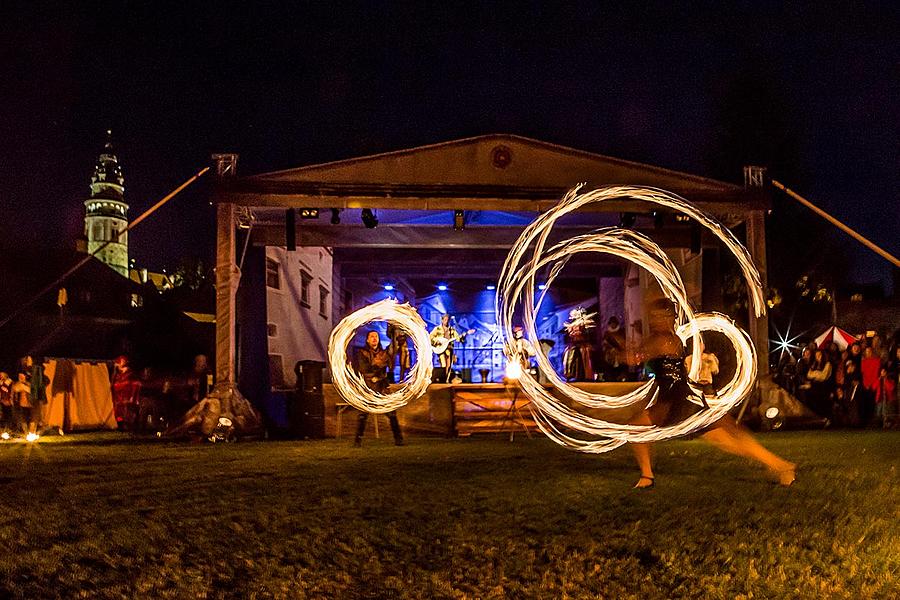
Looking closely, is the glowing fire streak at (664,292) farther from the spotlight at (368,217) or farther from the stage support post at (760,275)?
the spotlight at (368,217)

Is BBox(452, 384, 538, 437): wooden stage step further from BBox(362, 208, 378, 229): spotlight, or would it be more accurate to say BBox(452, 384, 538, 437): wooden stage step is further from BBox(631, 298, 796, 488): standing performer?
BBox(631, 298, 796, 488): standing performer

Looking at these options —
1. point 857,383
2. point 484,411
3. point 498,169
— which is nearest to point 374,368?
point 484,411

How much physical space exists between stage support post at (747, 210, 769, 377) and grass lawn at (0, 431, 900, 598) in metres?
5.55

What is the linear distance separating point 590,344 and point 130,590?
17285 millimetres

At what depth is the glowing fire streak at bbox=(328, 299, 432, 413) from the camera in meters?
12.4

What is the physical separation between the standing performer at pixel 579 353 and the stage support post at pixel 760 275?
17.9 ft

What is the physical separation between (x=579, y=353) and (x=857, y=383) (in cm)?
678

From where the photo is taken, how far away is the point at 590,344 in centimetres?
2077

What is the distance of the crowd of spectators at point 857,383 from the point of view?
15.3m

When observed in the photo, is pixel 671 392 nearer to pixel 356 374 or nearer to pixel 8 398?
pixel 356 374

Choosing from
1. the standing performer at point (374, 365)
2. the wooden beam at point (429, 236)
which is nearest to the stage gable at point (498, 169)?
the wooden beam at point (429, 236)

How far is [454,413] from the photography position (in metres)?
15.1

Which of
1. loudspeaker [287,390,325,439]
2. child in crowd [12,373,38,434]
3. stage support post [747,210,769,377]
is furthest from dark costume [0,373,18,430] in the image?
stage support post [747,210,769,377]

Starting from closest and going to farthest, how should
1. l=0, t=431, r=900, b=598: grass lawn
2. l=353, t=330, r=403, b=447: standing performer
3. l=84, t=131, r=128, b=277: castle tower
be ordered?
l=0, t=431, r=900, b=598: grass lawn
l=353, t=330, r=403, b=447: standing performer
l=84, t=131, r=128, b=277: castle tower
